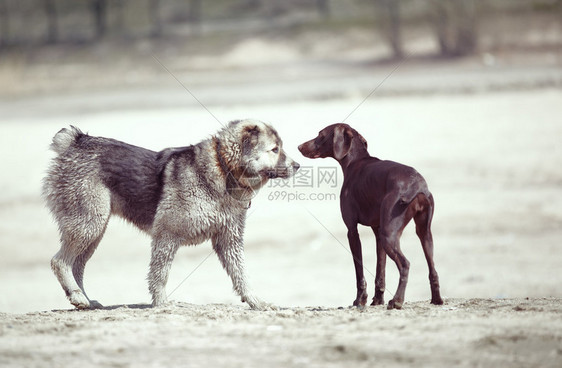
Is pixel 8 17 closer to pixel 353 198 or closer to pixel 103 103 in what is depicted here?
pixel 103 103

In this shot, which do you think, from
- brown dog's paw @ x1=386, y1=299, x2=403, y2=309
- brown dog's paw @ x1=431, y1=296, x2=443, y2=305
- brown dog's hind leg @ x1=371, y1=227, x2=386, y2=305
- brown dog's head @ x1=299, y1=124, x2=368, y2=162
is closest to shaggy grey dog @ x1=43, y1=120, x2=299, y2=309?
brown dog's head @ x1=299, y1=124, x2=368, y2=162

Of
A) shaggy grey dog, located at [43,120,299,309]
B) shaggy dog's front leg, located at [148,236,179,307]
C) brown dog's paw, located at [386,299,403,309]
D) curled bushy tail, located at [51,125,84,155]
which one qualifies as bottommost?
brown dog's paw, located at [386,299,403,309]

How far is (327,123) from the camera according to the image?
19.4 metres

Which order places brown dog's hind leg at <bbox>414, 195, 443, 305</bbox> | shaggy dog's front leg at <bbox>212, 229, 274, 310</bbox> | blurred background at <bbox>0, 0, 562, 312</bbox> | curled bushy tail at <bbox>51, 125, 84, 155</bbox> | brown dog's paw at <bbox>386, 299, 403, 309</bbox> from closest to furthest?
brown dog's hind leg at <bbox>414, 195, 443, 305</bbox> < brown dog's paw at <bbox>386, 299, 403, 309</bbox> < shaggy dog's front leg at <bbox>212, 229, 274, 310</bbox> < curled bushy tail at <bbox>51, 125, 84, 155</bbox> < blurred background at <bbox>0, 0, 562, 312</bbox>

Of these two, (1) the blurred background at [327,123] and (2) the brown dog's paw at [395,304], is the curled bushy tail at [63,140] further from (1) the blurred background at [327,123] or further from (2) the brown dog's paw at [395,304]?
(2) the brown dog's paw at [395,304]

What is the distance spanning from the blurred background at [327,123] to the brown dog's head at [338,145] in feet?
6.64

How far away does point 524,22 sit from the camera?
33.4m

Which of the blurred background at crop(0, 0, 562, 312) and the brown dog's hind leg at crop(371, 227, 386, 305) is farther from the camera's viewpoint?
the blurred background at crop(0, 0, 562, 312)

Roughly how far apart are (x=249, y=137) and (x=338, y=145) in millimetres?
784

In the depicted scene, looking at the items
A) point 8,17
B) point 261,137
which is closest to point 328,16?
point 8,17

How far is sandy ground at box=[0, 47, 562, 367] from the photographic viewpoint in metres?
6.34

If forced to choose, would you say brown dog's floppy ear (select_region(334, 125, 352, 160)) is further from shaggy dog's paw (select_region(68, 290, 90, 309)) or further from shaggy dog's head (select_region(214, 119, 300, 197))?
shaggy dog's paw (select_region(68, 290, 90, 309))

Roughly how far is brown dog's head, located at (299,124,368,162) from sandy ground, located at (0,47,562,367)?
133cm

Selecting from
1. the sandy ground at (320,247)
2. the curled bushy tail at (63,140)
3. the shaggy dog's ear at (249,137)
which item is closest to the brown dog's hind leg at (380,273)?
the sandy ground at (320,247)
